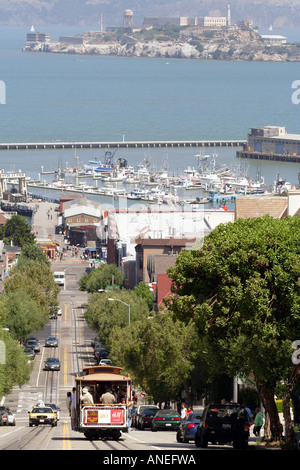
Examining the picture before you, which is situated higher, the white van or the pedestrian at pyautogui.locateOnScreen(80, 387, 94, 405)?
the pedestrian at pyautogui.locateOnScreen(80, 387, 94, 405)

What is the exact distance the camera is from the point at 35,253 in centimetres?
13625

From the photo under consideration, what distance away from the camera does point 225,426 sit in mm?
29938

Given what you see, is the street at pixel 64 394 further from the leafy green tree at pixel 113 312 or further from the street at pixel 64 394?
the leafy green tree at pixel 113 312

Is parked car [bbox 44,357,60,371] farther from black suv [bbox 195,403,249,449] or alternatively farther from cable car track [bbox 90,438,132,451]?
black suv [bbox 195,403,249,449]

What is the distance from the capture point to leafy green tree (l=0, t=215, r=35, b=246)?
156 meters

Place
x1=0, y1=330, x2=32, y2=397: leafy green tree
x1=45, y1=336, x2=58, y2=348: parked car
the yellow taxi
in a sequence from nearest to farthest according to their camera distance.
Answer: the yellow taxi, x1=0, y1=330, x2=32, y2=397: leafy green tree, x1=45, y1=336, x2=58, y2=348: parked car

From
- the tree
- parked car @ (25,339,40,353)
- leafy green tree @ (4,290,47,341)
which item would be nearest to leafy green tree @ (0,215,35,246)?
leafy green tree @ (4,290,47,341)

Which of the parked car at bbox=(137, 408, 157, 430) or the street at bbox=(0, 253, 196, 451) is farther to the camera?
the parked car at bbox=(137, 408, 157, 430)

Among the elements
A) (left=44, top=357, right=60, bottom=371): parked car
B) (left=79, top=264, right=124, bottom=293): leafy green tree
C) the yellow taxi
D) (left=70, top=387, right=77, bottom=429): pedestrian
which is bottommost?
(left=79, top=264, right=124, bottom=293): leafy green tree

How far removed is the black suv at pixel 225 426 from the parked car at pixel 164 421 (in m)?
11.0

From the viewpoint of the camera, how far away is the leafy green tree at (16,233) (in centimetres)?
15612

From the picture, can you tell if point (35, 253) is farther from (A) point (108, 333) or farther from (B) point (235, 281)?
(B) point (235, 281)

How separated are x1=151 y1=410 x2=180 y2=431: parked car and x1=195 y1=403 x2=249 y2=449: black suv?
11.0 meters
